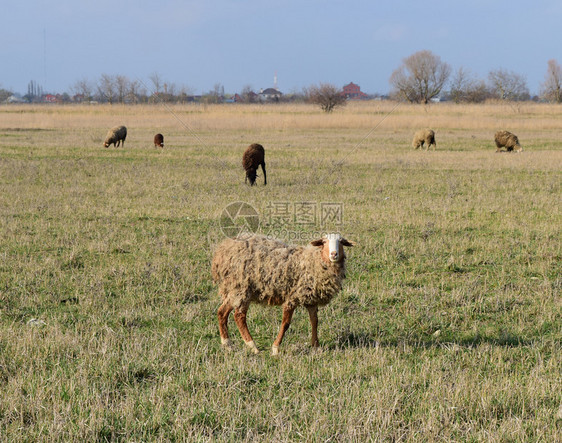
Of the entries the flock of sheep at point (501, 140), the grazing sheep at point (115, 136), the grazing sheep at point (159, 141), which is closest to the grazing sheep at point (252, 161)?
the grazing sheep at point (159, 141)

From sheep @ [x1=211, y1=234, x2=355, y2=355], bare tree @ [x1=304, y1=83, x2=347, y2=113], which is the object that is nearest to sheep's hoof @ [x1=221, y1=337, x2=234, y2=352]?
sheep @ [x1=211, y1=234, x2=355, y2=355]

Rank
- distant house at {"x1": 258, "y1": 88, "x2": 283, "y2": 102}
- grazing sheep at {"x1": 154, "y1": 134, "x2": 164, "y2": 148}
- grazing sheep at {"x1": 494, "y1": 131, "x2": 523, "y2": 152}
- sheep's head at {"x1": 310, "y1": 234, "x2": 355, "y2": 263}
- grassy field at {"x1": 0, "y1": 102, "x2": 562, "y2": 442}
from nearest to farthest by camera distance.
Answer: grassy field at {"x1": 0, "y1": 102, "x2": 562, "y2": 442}, sheep's head at {"x1": 310, "y1": 234, "x2": 355, "y2": 263}, grazing sheep at {"x1": 494, "y1": 131, "x2": 523, "y2": 152}, grazing sheep at {"x1": 154, "y1": 134, "x2": 164, "y2": 148}, distant house at {"x1": 258, "y1": 88, "x2": 283, "y2": 102}

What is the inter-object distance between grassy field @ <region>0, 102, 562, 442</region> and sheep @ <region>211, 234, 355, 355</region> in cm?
37

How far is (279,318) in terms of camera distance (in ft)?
21.8

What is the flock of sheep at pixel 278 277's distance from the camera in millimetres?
5422

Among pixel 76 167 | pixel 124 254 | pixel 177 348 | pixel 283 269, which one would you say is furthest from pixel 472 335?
pixel 76 167

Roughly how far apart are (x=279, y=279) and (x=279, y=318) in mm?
1308

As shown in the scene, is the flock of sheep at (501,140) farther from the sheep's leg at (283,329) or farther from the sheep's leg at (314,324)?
the sheep's leg at (283,329)

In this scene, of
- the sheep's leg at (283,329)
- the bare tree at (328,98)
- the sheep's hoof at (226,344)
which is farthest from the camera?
the bare tree at (328,98)

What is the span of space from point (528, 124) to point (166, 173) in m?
33.7

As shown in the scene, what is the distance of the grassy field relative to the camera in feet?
13.1

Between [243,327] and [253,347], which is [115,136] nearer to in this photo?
[243,327]

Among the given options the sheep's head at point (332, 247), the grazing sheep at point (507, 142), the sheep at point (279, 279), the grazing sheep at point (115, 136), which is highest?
the grazing sheep at point (115, 136)

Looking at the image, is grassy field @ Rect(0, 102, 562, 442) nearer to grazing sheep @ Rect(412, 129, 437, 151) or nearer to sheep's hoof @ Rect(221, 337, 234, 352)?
sheep's hoof @ Rect(221, 337, 234, 352)
